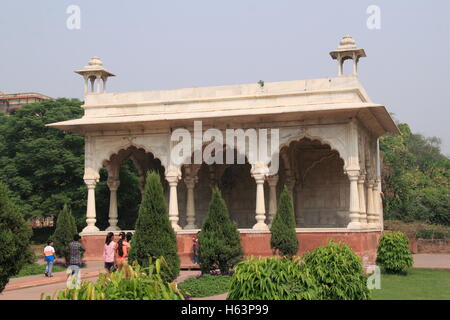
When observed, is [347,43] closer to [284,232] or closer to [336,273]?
[284,232]

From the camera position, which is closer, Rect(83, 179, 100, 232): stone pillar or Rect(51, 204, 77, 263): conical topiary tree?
Rect(51, 204, 77, 263): conical topiary tree

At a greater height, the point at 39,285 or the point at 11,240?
the point at 11,240

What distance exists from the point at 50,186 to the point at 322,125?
13.8 m

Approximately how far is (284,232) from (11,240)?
939 centimetres

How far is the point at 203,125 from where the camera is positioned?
60.2ft

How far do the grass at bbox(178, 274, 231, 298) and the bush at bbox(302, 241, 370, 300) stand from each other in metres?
2.81

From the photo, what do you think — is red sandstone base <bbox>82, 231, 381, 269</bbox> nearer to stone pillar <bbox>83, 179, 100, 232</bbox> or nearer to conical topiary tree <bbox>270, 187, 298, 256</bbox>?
conical topiary tree <bbox>270, 187, 298, 256</bbox>

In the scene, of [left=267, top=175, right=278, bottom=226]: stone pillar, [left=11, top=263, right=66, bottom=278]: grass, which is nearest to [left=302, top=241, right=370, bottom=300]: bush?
[left=11, top=263, right=66, bottom=278]: grass

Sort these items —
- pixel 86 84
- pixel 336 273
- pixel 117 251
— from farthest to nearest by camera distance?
pixel 86 84 → pixel 117 251 → pixel 336 273

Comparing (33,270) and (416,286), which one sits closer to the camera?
(416,286)

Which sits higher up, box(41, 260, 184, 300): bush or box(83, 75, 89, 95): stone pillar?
box(83, 75, 89, 95): stone pillar

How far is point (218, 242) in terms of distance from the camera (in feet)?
42.0

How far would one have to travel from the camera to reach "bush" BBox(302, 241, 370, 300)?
8320 millimetres

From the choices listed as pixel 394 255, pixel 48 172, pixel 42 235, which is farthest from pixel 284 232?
pixel 42 235
